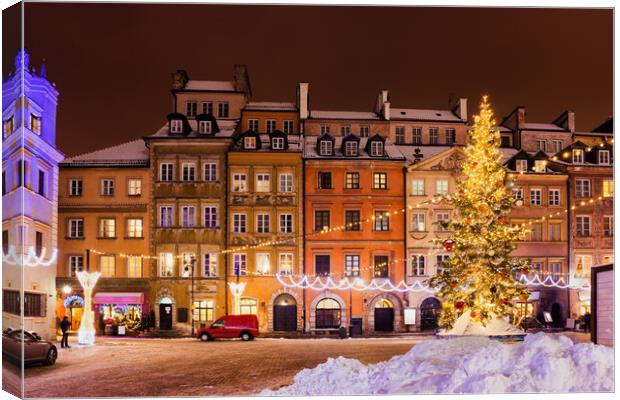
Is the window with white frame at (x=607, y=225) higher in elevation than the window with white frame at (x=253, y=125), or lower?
lower

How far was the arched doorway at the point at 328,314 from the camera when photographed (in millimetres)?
23203

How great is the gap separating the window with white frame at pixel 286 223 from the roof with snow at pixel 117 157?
3919 millimetres

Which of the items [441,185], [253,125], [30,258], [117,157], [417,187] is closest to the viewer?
[30,258]

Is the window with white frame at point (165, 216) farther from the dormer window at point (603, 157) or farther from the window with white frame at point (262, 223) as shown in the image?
the dormer window at point (603, 157)

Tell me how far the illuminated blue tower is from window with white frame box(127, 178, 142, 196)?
311cm

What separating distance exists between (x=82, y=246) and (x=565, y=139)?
12504 millimetres

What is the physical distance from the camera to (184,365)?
18.1m

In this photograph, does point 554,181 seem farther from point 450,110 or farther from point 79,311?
point 79,311

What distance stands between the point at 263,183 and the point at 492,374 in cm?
1080

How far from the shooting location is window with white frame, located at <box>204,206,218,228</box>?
23.1 m

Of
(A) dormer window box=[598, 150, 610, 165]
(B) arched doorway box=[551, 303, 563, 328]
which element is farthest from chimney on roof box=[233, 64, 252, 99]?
(B) arched doorway box=[551, 303, 563, 328]

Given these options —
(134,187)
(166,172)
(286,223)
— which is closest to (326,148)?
(286,223)

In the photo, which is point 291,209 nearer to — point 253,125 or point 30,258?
point 253,125

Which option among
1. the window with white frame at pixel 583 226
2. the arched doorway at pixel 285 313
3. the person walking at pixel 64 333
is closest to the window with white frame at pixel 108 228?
the person walking at pixel 64 333
